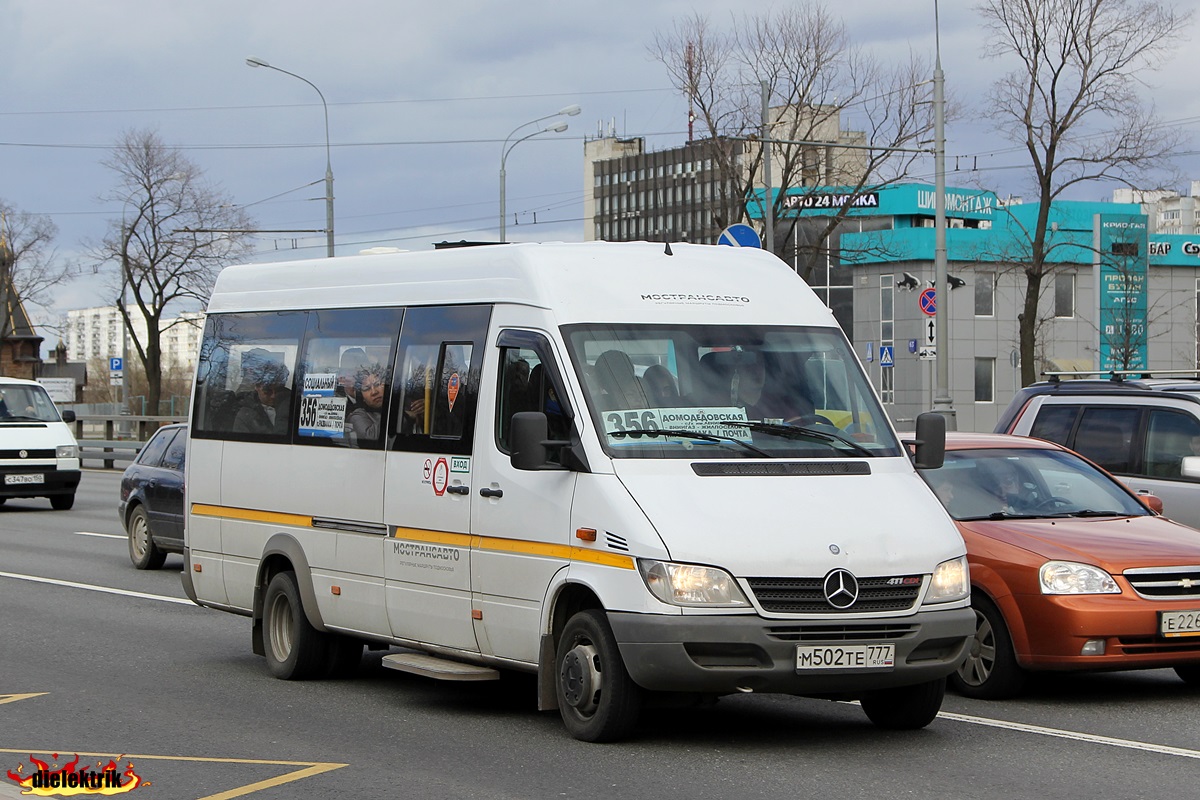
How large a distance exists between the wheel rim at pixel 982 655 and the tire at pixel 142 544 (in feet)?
34.4

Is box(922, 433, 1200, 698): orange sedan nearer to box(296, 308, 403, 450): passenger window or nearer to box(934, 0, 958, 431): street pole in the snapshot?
box(296, 308, 403, 450): passenger window

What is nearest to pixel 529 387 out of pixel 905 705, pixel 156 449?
pixel 905 705

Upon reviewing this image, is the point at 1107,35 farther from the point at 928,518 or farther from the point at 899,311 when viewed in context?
the point at 928,518

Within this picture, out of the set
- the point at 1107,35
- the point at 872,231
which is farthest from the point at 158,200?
the point at 1107,35

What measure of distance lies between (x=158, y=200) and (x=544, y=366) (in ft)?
203

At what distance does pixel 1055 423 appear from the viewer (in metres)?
13.8

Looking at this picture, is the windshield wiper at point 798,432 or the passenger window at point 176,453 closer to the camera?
the windshield wiper at point 798,432

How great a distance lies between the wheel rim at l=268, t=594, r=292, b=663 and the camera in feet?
34.6

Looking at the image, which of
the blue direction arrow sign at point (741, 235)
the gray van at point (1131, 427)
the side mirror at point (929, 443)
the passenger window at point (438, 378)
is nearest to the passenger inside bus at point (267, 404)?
the passenger window at point (438, 378)

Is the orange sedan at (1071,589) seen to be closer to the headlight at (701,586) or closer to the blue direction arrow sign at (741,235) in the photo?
the headlight at (701,586)

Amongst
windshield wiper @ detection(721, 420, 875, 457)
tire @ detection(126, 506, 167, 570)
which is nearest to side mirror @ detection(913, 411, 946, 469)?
windshield wiper @ detection(721, 420, 875, 457)

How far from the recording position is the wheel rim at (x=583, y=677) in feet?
25.7

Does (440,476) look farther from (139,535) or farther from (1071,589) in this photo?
(139,535)

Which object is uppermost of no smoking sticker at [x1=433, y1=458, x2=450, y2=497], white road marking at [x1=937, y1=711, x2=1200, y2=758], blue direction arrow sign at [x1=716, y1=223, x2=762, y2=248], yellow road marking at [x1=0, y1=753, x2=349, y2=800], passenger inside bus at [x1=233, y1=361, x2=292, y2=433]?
blue direction arrow sign at [x1=716, y1=223, x2=762, y2=248]
